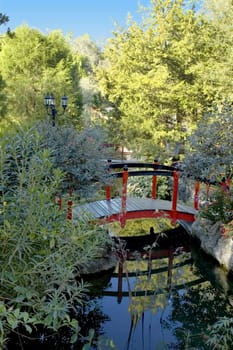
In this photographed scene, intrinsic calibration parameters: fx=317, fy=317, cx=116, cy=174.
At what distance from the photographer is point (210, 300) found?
16.2 ft

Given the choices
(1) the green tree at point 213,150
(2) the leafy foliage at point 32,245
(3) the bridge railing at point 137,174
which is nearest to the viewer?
(2) the leafy foliage at point 32,245

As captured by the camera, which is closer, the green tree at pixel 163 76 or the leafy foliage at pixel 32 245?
the leafy foliage at pixel 32 245

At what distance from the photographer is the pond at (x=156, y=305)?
12.3 ft

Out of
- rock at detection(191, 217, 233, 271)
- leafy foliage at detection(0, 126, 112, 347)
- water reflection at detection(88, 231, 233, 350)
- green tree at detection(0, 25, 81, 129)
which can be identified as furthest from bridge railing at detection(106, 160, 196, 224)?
green tree at detection(0, 25, 81, 129)

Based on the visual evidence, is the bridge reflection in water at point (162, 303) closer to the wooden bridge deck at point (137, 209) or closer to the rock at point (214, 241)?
the rock at point (214, 241)

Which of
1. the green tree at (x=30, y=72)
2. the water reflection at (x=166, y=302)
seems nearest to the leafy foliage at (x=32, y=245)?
the water reflection at (x=166, y=302)

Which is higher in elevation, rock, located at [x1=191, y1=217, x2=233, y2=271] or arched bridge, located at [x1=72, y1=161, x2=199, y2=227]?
arched bridge, located at [x1=72, y1=161, x2=199, y2=227]

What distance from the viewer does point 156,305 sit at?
14.2 ft

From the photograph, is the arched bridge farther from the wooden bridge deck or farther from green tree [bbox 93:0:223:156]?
green tree [bbox 93:0:223:156]

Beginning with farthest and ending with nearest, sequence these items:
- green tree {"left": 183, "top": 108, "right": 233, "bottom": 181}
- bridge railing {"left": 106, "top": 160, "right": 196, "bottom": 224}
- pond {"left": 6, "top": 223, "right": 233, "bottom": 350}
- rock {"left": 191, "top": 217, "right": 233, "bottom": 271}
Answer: bridge railing {"left": 106, "top": 160, "right": 196, "bottom": 224} → green tree {"left": 183, "top": 108, "right": 233, "bottom": 181} → rock {"left": 191, "top": 217, "right": 233, "bottom": 271} → pond {"left": 6, "top": 223, "right": 233, "bottom": 350}

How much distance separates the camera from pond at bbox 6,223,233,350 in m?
3.76

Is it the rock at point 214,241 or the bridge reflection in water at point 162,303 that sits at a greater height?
the rock at point 214,241

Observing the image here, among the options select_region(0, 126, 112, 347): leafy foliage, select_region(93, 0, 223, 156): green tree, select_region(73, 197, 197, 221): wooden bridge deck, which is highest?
→ select_region(93, 0, 223, 156): green tree

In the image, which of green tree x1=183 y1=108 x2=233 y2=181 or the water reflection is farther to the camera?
green tree x1=183 y1=108 x2=233 y2=181
